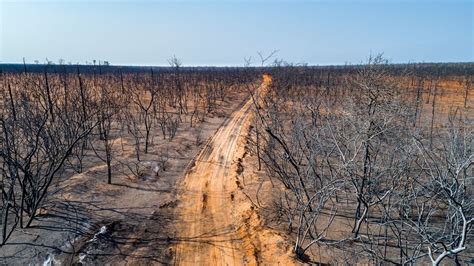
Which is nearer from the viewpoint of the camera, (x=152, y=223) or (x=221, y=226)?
(x=221, y=226)

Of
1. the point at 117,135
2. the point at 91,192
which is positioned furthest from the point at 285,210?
the point at 117,135

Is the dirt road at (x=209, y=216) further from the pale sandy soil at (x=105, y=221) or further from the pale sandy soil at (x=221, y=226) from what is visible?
the pale sandy soil at (x=105, y=221)

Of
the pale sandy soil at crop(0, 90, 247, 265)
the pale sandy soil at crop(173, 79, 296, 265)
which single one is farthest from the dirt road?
the pale sandy soil at crop(0, 90, 247, 265)

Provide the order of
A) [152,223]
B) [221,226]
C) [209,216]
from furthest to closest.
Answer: [209,216]
[152,223]
[221,226]

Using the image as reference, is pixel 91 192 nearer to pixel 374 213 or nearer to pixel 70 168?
pixel 70 168

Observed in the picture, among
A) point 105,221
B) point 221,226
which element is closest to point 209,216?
point 221,226

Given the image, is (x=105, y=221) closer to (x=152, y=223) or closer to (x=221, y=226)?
(x=152, y=223)

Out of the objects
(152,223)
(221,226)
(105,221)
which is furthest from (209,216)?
(105,221)

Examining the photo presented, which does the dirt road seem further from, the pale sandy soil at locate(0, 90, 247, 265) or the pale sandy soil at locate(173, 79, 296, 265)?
the pale sandy soil at locate(0, 90, 247, 265)

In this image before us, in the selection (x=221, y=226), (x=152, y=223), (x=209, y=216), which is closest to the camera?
(x=221, y=226)
